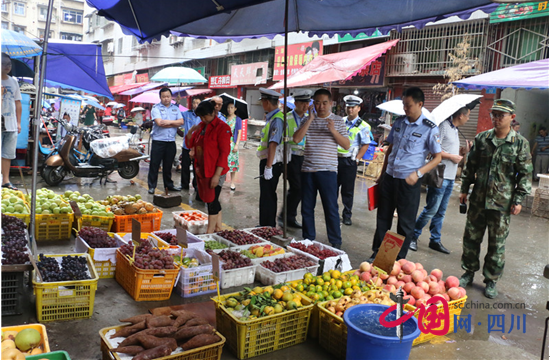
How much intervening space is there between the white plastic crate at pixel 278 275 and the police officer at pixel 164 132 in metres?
4.45

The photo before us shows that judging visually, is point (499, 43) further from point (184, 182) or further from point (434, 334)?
point (434, 334)

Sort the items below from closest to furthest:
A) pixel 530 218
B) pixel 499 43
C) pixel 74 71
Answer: pixel 530 218 → pixel 74 71 → pixel 499 43

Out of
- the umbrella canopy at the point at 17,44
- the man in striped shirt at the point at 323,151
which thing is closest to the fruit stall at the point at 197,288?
the man in striped shirt at the point at 323,151

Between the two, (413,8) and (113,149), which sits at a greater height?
(413,8)

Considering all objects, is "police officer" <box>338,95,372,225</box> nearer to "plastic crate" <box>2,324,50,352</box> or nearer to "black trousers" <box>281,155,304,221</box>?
"black trousers" <box>281,155,304,221</box>

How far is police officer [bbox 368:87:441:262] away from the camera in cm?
482

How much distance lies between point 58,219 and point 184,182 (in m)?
4.10

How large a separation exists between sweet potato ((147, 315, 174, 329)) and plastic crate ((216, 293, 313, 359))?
0.42 meters

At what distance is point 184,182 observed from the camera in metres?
9.44

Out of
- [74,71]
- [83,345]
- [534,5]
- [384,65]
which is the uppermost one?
[534,5]

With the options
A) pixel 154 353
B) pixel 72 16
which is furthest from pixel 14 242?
pixel 72 16

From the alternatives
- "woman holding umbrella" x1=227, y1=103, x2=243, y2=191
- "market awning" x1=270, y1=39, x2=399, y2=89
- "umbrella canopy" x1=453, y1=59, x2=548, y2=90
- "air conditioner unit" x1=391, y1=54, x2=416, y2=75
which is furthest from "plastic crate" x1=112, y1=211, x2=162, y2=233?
"air conditioner unit" x1=391, y1=54, x2=416, y2=75

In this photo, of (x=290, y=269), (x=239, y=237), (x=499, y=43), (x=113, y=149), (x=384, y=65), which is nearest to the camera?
(x=290, y=269)

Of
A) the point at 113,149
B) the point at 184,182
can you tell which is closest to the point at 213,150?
the point at 184,182
